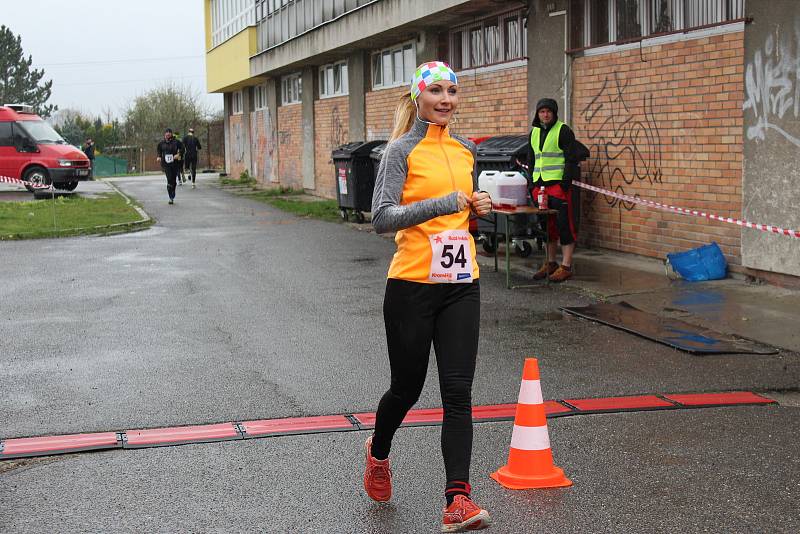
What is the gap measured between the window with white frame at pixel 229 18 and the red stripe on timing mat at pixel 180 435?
3152cm

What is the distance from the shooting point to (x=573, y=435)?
590 centimetres

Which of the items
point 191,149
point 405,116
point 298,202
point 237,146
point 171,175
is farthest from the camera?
point 237,146

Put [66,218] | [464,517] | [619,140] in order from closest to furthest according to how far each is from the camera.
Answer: [464,517], [619,140], [66,218]

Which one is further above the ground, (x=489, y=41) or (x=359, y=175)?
(x=489, y=41)

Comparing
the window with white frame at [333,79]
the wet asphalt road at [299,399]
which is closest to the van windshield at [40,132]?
the window with white frame at [333,79]

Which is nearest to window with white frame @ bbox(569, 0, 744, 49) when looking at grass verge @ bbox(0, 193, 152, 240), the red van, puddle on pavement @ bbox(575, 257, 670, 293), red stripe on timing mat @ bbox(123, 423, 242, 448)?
puddle on pavement @ bbox(575, 257, 670, 293)

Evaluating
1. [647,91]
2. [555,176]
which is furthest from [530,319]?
[647,91]

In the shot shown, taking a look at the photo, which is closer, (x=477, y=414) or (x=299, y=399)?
(x=477, y=414)

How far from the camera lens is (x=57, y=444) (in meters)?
5.90

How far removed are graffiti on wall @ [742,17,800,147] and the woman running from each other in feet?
22.4

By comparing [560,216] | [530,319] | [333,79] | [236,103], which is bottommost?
[530,319]

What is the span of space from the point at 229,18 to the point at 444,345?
38.6 meters

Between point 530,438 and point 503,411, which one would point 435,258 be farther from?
point 503,411

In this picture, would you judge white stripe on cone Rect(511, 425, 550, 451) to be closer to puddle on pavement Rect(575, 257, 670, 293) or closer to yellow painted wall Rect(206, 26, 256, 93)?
puddle on pavement Rect(575, 257, 670, 293)
